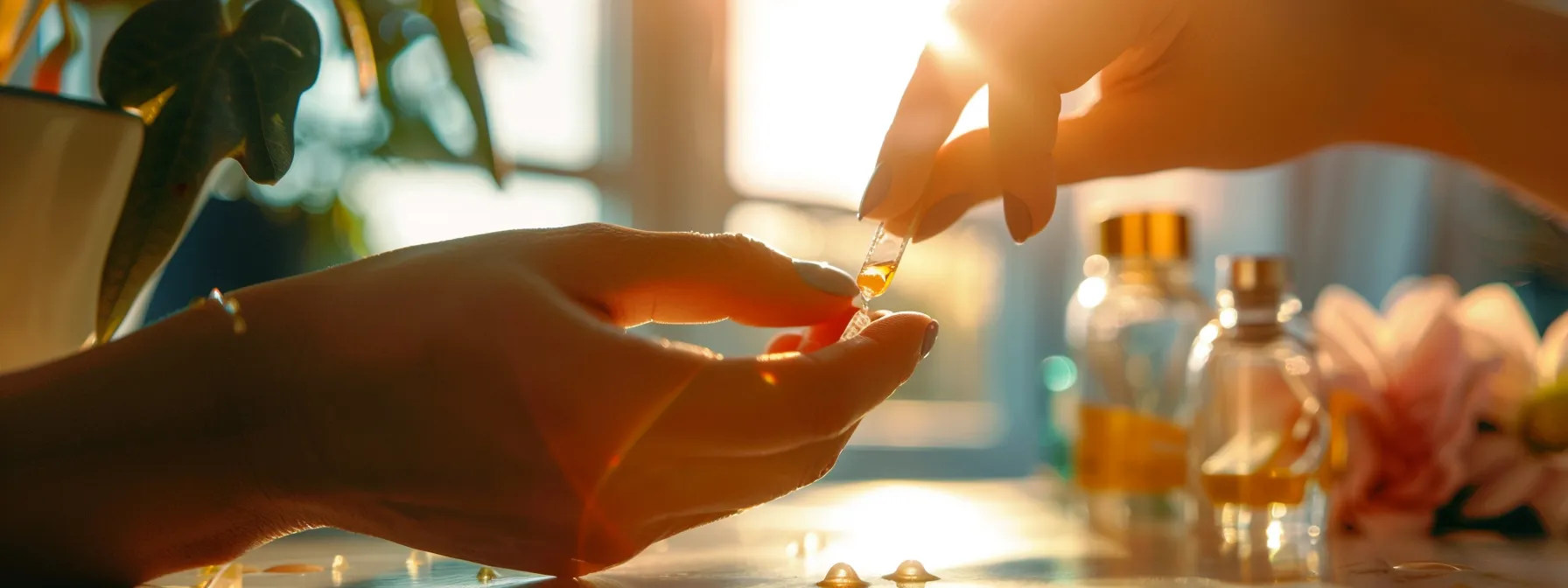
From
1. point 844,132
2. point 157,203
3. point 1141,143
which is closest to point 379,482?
point 157,203

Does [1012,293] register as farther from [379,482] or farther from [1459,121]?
[379,482]

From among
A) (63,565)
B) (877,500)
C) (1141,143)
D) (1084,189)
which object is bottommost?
(63,565)

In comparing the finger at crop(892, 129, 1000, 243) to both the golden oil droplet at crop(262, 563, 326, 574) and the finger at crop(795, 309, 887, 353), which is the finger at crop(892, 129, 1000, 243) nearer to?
A: the finger at crop(795, 309, 887, 353)

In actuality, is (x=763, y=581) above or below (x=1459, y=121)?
below

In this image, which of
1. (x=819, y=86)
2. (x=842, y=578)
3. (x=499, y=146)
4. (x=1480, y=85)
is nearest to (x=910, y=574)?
(x=842, y=578)

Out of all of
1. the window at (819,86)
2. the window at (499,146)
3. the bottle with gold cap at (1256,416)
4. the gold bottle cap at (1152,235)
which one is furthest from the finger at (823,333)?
the window at (819,86)

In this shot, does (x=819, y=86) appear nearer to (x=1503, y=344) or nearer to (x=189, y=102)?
(x=1503, y=344)

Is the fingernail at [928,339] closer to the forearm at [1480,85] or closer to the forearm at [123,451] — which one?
the forearm at [123,451]
